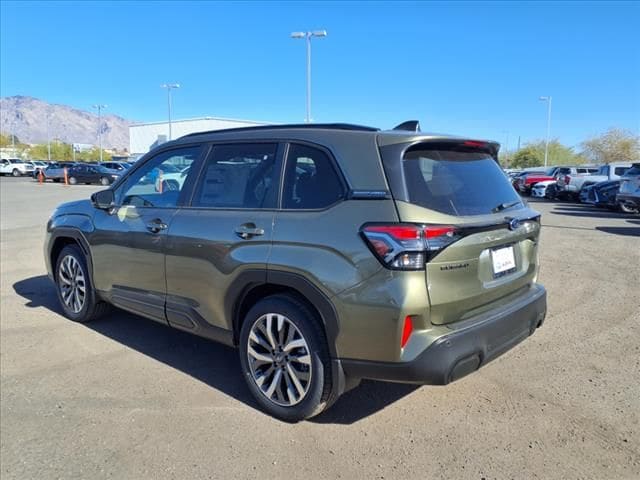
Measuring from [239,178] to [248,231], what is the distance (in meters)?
0.51

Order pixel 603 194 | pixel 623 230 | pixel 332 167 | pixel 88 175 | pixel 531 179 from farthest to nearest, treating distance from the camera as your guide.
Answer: pixel 88 175
pixel 531 179
pixel 603 194
pixel 623 230
pixel 332 167

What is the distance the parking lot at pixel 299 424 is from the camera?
270 cm

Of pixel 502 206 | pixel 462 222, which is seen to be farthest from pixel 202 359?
pixel 502 206

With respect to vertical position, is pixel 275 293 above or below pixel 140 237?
below

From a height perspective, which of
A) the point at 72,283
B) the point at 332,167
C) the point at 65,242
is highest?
the point at 332,167

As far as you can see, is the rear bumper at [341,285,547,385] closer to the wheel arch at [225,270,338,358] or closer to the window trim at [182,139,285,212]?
the wheel arch at [225,270,338,358]

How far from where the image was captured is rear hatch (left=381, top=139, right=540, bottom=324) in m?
2.64

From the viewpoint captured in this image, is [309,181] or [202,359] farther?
[202,359]

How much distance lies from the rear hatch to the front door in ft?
6.08

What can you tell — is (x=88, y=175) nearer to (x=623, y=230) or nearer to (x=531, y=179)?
(x=531, y=179)

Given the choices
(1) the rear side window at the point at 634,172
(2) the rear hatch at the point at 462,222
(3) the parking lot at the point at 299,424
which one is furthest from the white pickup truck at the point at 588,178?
(2) the rear hatch at the point at 462,222

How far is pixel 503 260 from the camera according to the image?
3.06 metres

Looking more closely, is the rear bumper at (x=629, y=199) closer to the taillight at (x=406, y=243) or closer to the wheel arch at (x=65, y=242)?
the taillight at (x=406, y=243)

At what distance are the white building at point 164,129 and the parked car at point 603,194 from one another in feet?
122
